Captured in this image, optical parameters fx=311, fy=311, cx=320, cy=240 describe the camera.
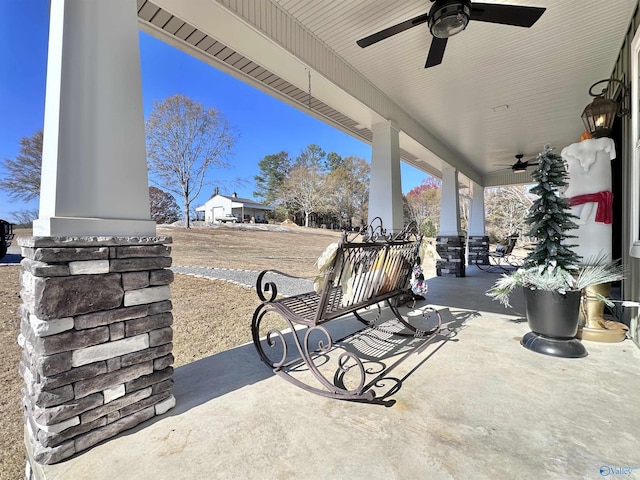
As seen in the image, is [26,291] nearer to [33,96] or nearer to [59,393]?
[59,393]

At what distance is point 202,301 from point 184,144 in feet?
14.2

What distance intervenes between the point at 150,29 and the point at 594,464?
4115 millimetres

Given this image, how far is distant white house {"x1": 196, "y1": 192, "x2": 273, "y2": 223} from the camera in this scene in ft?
29.4

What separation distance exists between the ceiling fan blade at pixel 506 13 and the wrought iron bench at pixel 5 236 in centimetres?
454

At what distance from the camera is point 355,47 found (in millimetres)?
3389

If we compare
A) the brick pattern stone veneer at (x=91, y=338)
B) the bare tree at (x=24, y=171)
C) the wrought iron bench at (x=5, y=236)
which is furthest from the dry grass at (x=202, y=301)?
the bare tree at (x=24, y=171)

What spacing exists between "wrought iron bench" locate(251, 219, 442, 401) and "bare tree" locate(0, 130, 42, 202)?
8.65ft

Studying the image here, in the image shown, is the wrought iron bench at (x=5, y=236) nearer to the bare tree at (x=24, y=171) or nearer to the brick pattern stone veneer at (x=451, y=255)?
the bare tree at (x=24, y=171)

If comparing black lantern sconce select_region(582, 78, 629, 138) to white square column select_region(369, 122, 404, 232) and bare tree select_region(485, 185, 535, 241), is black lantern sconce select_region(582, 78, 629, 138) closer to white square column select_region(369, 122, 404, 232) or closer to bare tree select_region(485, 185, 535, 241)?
white square column select_region(369, 122, 404, 232)

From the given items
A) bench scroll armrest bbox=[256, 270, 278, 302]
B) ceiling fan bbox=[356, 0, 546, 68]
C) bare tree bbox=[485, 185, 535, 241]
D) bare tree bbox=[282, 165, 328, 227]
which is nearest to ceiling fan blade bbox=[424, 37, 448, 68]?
ceiling fan bbox=[356, 0, 546, 68]

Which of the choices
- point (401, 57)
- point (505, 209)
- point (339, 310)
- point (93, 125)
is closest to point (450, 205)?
point (401, 57)

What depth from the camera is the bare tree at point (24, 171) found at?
304cm

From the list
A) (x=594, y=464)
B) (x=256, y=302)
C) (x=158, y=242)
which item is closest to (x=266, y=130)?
(x=256, y=302)

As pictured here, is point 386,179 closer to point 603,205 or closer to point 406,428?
point 603,205
